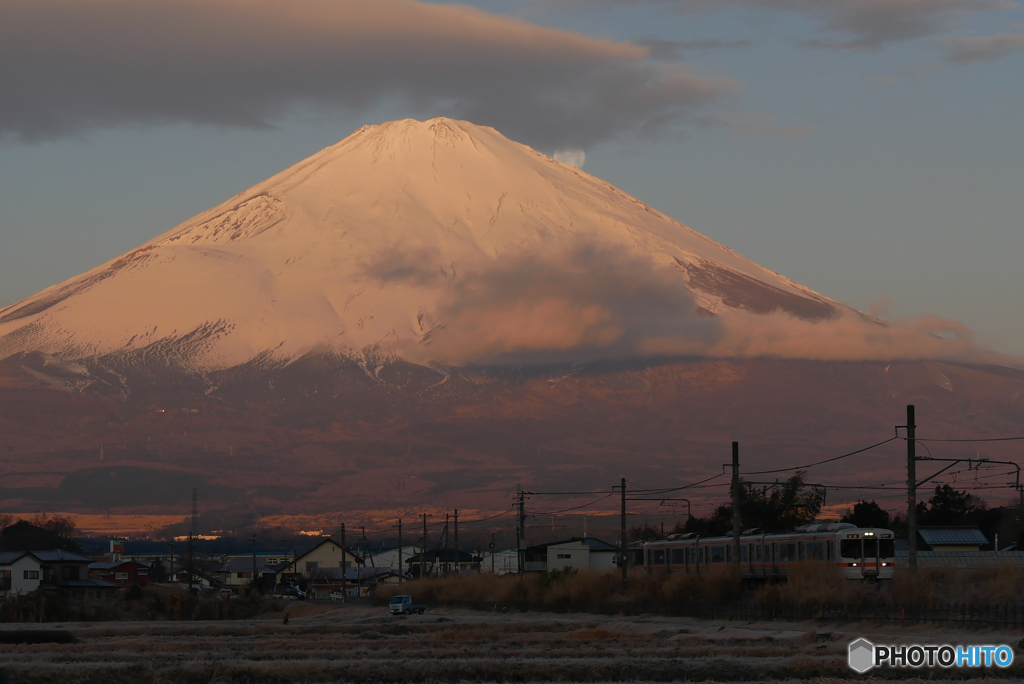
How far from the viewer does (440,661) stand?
32.5 m

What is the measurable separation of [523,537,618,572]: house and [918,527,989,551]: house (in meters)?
35.3

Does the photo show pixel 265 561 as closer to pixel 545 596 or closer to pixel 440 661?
pixel 545 596

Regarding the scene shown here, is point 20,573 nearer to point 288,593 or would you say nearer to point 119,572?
point 288,593

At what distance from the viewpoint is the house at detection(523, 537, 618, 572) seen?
119 meters

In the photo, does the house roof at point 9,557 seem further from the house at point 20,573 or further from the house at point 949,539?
the house at point 949,539

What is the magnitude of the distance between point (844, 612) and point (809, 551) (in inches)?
389

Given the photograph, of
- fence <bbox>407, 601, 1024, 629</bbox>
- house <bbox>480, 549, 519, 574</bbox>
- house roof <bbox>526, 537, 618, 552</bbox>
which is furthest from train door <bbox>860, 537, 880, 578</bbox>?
house <bbox>480, 549, 519, 574</bbox>

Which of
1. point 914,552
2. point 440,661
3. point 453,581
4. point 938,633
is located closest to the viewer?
point 440,661

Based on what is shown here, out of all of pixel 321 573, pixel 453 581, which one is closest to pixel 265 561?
pixel 321 573

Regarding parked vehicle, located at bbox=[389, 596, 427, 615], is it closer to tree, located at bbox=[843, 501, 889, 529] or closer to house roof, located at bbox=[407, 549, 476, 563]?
tree, located at bbox=[843, 501, 889, 529]

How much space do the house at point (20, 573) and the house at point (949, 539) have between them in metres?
58.1

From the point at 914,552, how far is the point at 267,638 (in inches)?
884

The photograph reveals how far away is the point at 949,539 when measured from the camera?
87438 mm

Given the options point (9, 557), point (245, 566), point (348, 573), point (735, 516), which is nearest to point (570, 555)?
point (348, 573)
